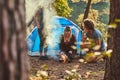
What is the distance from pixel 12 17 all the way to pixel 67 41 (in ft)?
24.9

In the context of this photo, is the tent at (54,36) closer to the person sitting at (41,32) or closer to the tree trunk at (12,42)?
the person sitting at (41,32)

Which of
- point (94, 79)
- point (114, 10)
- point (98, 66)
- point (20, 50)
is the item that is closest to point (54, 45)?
point (98, 66)

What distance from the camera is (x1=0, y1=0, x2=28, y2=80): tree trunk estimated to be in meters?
1.53

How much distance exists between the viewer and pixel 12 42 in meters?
1.59

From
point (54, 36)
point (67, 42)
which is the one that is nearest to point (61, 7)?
point (54, 36)

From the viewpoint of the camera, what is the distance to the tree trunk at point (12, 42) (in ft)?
5.03

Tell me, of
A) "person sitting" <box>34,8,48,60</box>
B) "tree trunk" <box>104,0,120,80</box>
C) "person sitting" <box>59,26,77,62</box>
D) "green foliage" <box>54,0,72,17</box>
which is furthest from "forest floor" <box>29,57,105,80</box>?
"green foliage" <box>54,0,72,17</box>

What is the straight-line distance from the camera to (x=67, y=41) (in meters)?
9.19

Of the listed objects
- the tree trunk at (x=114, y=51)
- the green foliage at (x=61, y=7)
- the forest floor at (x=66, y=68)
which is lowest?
the forest floor at (x=66, y=68)

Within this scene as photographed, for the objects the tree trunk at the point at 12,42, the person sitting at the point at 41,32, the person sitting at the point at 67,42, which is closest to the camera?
the tree trunk at the point at 12,42

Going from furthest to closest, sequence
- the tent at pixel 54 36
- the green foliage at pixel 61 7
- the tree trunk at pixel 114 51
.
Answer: the green foliage at pixel 61 7 < the tent at pixel 54 36 < the tree trunk at pixel 114 51

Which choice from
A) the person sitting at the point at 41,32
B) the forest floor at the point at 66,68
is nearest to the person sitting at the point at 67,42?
the forest floor at the point at 66,68

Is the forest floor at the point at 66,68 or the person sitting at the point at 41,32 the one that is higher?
the person sitting at the point at 41,32

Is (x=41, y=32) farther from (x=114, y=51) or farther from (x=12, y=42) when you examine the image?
(x=12, y=42)
